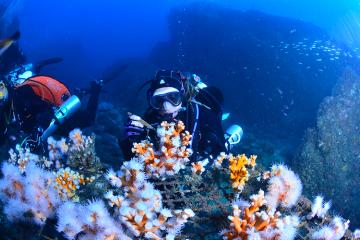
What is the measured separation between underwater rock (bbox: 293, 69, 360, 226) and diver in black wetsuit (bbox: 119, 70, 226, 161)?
4.91m

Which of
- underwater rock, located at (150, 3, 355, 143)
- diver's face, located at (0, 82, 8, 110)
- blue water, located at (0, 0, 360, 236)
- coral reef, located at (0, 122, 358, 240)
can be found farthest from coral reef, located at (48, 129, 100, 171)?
underwater rock, located at (150, 3, 355, 143)

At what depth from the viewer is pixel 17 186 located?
2.51m

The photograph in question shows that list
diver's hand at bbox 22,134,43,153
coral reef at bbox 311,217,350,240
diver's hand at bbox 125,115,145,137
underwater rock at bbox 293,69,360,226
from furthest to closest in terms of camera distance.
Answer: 1. underwater rock at bbox 293,69,360,226
2. diver's hand at bbox 22,134,43,153
3. diver's hand at bbox 125,115,145,137
4. coral reef at bbox 311,217,350,240

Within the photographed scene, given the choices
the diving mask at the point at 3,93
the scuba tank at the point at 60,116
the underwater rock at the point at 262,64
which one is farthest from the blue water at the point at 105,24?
the diving mask at the point at 3,93

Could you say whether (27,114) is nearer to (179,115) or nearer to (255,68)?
(179,115)

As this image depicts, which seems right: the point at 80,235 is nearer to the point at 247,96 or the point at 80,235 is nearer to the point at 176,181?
the point at 176,181

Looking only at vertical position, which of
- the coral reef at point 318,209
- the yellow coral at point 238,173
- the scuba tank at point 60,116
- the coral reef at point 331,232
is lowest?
the coral reef at point 331,232

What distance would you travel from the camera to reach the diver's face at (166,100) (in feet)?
11.9

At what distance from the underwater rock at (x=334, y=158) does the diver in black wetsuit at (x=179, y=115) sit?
4.91 m

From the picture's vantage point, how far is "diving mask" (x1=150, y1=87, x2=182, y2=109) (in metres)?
3.61

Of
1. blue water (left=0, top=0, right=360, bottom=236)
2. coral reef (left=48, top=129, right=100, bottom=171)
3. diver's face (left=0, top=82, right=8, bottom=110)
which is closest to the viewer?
coral reef (left=48, top=129, right=100, bottom=171)

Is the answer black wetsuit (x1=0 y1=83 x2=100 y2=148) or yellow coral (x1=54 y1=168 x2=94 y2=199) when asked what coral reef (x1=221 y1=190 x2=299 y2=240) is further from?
black wetsuit (x1=0 y1=83 x2=100 y2=148)

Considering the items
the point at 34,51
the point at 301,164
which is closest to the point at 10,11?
the point at 301,164

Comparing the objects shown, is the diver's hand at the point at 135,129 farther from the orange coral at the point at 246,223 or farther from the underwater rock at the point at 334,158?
the underwater rock at the point at 334,158
